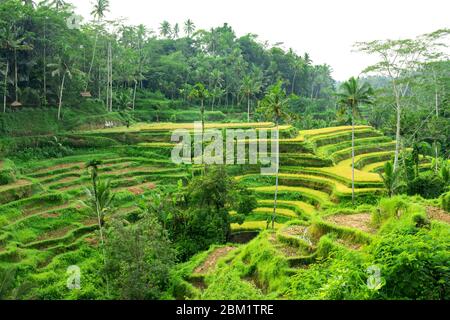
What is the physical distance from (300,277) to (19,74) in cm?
2852

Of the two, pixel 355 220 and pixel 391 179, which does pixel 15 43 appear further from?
pixel 391 179

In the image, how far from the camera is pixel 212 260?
15047 mm

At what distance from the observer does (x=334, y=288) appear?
664cm

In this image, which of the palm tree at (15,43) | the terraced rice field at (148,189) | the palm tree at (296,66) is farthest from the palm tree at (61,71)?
the palm tree at (296,66)

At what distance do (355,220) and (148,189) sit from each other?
530 inches

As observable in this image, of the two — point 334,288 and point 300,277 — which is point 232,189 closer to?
point 300,277

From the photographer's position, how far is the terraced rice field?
1619cm

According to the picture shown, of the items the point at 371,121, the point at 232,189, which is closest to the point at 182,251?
the point at 232,189

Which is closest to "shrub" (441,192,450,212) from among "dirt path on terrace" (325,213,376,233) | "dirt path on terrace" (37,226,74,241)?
"dirt path on terrace" (325,213,376,233)

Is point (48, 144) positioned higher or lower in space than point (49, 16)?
lower

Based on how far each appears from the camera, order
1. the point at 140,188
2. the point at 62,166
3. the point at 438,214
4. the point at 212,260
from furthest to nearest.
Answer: the point at 62,166
the point at 140,188
the point at 212,260
the point at 438,214

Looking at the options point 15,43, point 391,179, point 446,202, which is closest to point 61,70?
point 15,43

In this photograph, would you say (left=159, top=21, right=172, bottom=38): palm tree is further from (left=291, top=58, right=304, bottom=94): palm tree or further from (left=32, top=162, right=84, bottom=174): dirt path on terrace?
(left=32, top=162, right=84, bottom=174): dirt path on terrace
